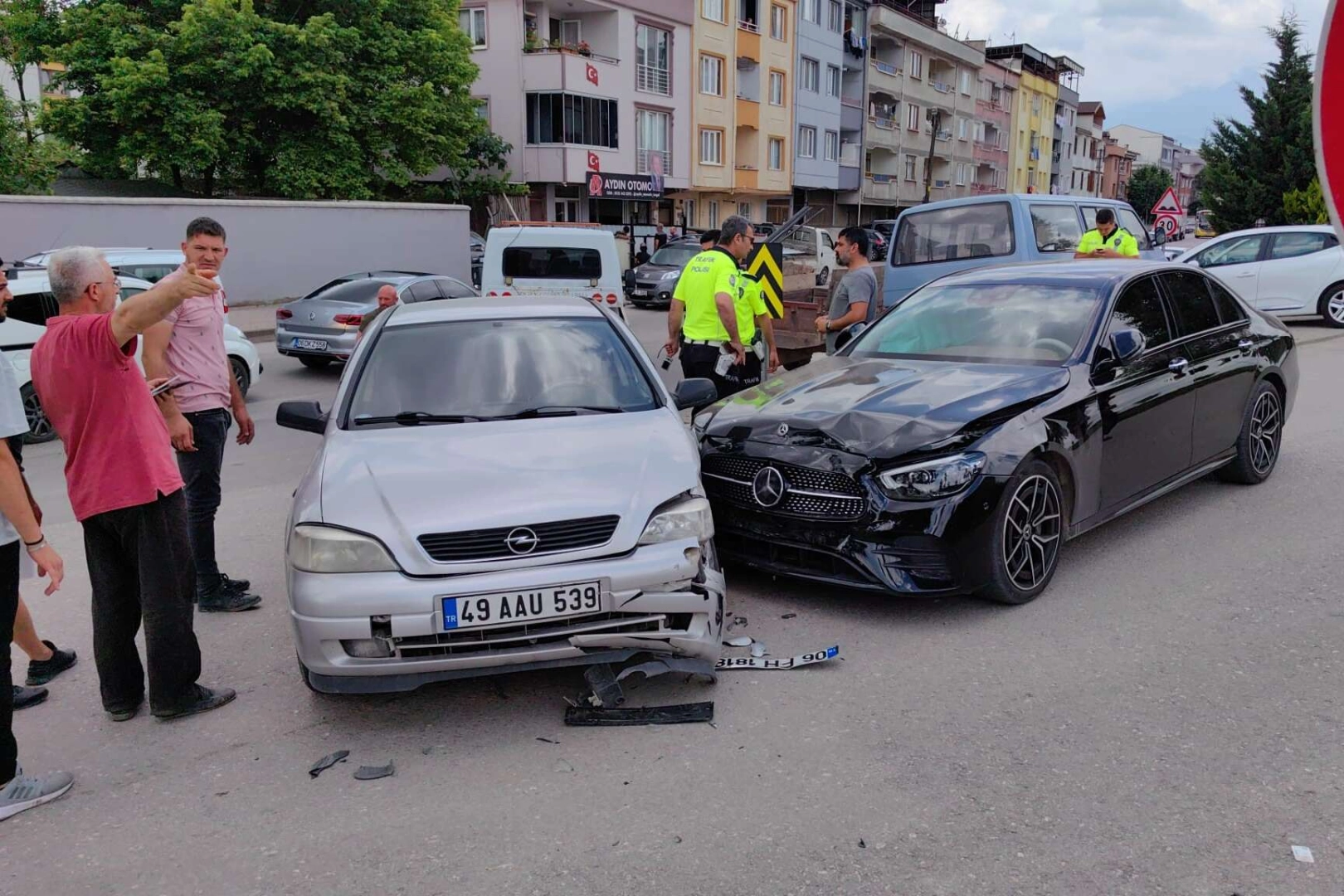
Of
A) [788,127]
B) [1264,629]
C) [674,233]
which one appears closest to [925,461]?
[1264,629]

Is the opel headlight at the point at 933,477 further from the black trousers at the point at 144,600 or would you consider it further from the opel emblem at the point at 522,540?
the black trousers at the point at 144,600

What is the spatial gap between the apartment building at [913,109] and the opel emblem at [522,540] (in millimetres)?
54808

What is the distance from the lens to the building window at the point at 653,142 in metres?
39.2

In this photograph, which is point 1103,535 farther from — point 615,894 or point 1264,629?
point 615,894

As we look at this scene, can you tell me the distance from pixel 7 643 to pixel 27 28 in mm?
29124

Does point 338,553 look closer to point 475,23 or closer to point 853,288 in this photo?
point 853,288

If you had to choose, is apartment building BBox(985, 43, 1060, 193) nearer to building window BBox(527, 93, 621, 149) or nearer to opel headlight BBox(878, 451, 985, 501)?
building window BBox(527, 93, 621, 149)

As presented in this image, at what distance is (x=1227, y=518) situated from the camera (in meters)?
6.43

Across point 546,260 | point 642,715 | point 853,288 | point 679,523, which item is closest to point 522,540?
point 679,523

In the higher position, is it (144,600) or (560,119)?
(560,119)

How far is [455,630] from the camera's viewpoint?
Answer: 364 centimetres

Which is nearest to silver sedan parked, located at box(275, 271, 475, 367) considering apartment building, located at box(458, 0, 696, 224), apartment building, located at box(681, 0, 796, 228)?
apartment building, located at box(458, 0, 696, 224)

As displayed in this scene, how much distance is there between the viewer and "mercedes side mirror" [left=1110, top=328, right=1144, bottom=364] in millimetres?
5578

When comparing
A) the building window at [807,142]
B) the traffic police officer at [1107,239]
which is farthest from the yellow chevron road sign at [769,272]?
the building window at [807,142]
